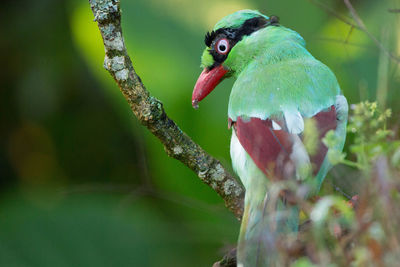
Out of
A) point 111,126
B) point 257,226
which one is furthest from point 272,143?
point 111,126

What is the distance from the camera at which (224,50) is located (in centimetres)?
280

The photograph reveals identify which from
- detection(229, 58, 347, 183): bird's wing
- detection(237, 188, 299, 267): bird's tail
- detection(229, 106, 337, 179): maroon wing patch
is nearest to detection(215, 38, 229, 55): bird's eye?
detection(229, 58, 347, 183): bird's wing

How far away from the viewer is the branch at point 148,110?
6.59 feet

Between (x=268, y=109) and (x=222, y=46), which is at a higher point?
(x=222, y=46)

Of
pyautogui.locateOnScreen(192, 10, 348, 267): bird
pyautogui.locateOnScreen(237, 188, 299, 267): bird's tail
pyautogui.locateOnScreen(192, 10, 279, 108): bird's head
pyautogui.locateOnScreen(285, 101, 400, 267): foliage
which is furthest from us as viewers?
pyautogui.locateOnScreen(192, 10, 279, 108): bird's head

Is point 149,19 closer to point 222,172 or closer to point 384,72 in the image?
point 222,172

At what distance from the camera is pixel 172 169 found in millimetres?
3896

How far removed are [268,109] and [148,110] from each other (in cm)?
50

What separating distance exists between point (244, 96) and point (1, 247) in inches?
95.3

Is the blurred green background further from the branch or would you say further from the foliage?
the foliage

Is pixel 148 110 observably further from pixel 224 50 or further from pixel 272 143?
pixel 224 50

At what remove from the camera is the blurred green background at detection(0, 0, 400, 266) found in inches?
148

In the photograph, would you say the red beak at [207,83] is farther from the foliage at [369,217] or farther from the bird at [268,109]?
the foliage at [369,217]

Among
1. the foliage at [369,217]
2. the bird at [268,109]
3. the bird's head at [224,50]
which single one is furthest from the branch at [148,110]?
the foliage at [369,217]
